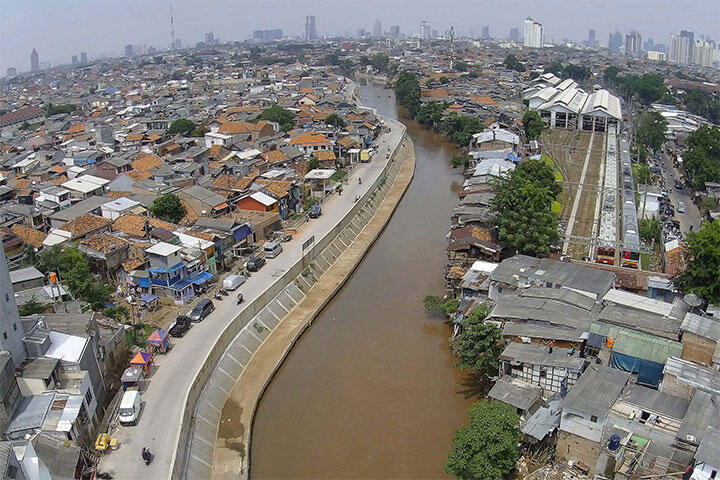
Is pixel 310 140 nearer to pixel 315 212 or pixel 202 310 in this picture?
pixel 315 212

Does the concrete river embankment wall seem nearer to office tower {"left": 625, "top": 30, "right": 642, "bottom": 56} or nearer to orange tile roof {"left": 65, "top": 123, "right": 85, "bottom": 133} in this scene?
orange tile roof {"left": 65, "top": 123, "right": 85, "bottom": 133}

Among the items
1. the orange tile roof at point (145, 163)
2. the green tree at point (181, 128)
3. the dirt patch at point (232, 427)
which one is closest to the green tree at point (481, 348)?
the dirt patch at point (232, 427)

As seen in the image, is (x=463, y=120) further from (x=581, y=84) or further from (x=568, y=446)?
(x=581, y=84)

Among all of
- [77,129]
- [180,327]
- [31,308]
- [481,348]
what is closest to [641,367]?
[481,348]

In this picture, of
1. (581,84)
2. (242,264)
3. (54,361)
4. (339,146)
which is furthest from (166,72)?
(54,361)

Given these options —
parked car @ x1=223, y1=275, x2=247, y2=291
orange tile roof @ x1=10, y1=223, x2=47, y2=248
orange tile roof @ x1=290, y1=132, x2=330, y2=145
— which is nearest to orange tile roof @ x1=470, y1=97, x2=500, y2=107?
orange tile roof @ x1=290, y1=132, x2=330, y2=145

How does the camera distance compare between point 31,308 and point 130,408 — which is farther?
point 31,308
